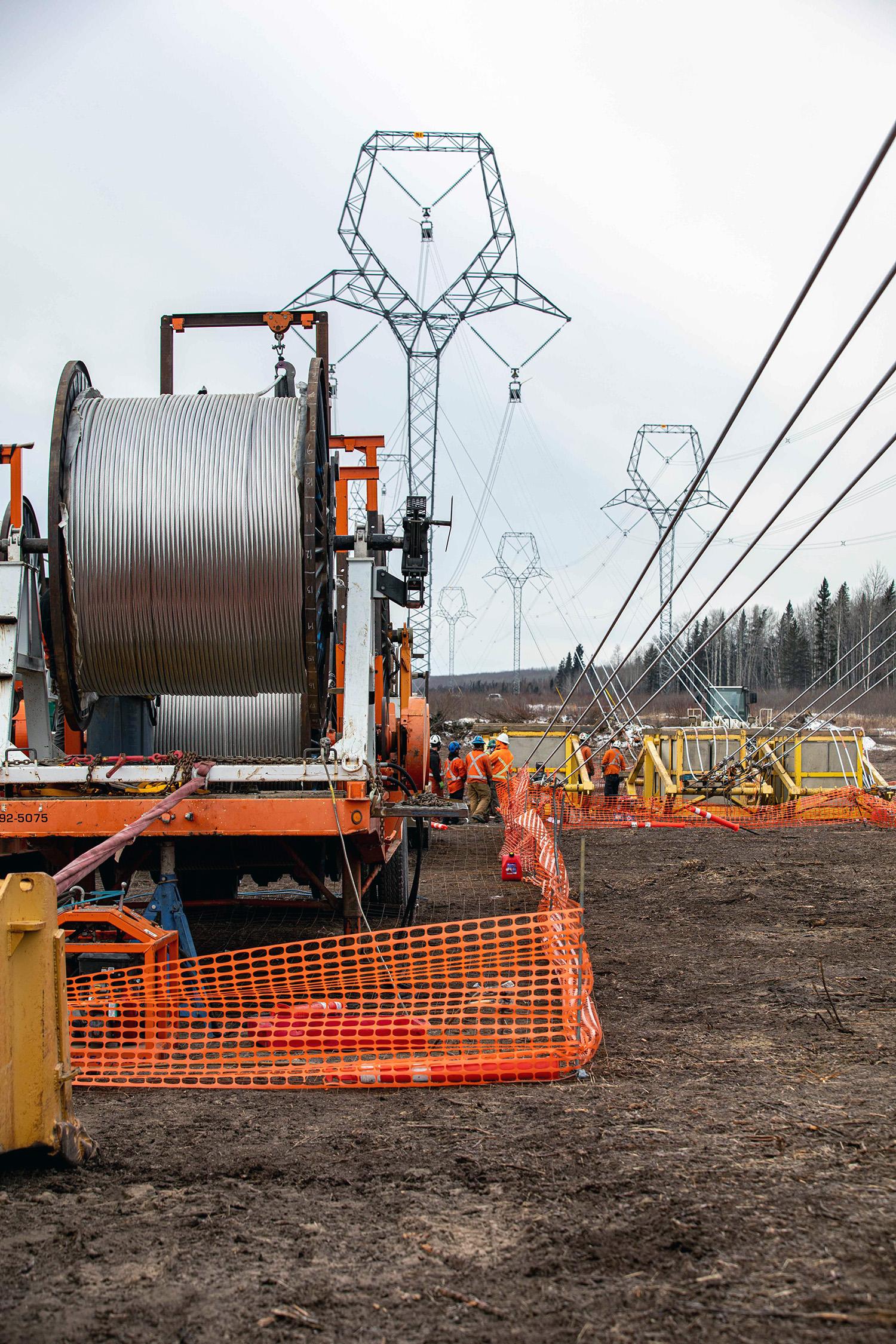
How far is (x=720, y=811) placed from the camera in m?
21.4

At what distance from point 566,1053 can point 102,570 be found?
13.6ft

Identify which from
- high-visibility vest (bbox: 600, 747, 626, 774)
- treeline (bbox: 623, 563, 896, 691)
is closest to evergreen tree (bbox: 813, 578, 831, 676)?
treeline (bbox: 623, 563, 896, 691)

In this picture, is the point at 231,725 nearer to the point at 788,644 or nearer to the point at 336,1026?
the point at 336,1026

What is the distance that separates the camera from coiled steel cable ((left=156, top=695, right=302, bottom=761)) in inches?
351

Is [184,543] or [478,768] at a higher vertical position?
[184,543]

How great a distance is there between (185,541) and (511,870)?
24.0 feet

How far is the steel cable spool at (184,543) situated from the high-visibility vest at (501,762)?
13.0 meters

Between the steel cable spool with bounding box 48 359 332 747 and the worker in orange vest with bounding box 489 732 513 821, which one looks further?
the worker in orange vest with bounding box 489 732 513 821

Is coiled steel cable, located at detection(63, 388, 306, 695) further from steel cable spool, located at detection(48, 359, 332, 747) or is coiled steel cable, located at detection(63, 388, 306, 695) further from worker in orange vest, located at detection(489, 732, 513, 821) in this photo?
worker in orange vest, located at detection(489, 732, 513, 821)

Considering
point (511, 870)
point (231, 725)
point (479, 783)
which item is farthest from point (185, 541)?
point (479, 783)

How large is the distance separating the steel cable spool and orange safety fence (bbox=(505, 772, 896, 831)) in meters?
11.5

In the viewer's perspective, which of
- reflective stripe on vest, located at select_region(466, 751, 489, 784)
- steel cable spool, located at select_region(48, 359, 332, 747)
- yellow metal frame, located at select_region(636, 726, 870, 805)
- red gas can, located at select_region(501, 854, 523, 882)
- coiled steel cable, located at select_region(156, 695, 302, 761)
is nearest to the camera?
steel cable spool, located at select_region(48, 359, 332, 747)

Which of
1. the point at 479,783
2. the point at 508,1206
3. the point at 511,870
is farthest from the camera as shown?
the point at 479,783

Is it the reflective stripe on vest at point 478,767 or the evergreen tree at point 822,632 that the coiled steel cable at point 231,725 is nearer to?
the reflective stripe on vest at point 478,767
